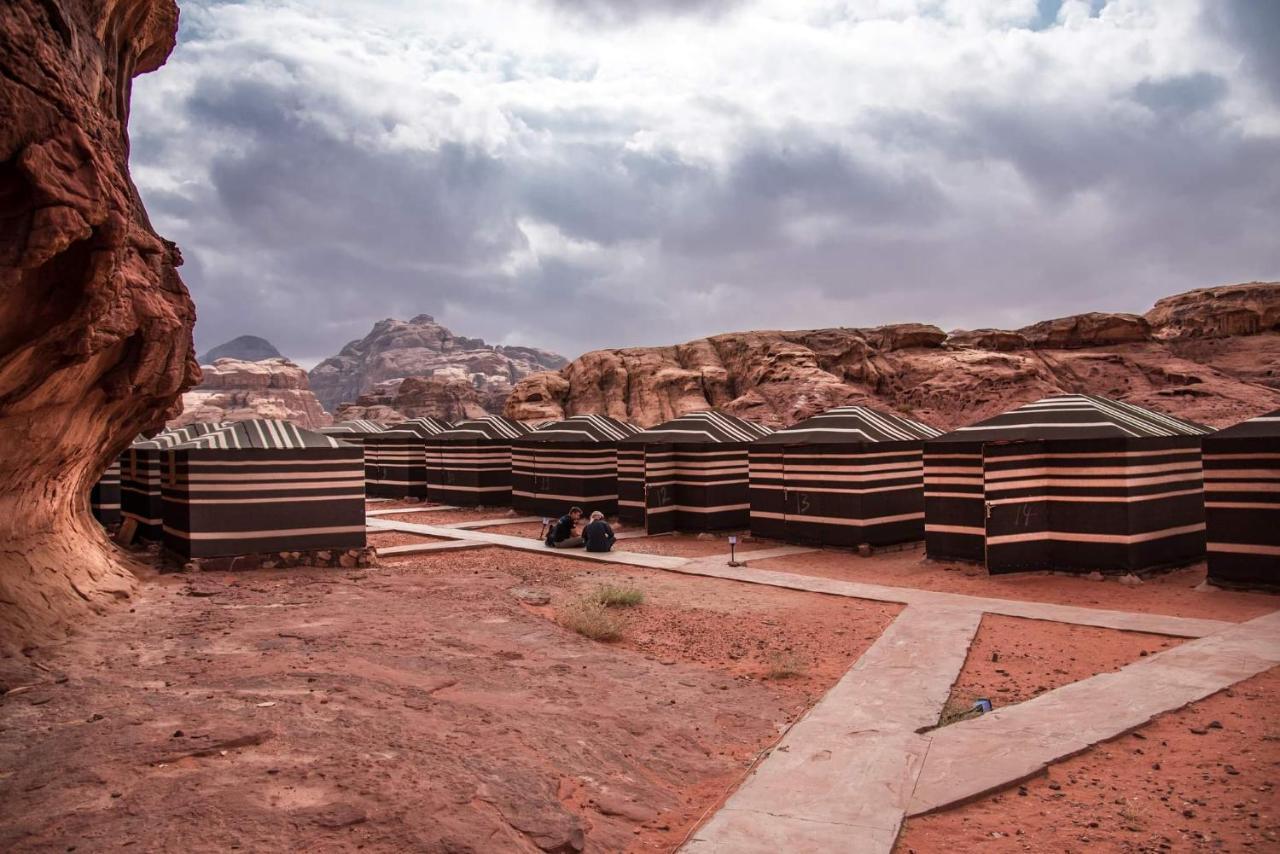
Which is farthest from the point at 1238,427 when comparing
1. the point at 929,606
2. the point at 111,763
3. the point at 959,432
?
the point at 111,763

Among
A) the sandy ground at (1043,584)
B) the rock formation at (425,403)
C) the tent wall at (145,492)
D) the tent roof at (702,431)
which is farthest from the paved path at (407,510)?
the rock formation at (425,403)

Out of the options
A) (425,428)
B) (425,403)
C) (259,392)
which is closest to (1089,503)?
(425,428)

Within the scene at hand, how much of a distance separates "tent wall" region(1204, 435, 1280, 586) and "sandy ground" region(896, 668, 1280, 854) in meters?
5.78

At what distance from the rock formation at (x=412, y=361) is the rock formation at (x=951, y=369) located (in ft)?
194

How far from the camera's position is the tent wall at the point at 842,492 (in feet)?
49.3

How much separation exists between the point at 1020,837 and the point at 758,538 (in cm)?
1272

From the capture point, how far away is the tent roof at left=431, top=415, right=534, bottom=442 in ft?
82.9

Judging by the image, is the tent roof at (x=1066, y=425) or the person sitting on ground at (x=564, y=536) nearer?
the tent roof at (x=1066, y=425)

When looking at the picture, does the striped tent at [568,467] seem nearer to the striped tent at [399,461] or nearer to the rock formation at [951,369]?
the striped tent at [399,461]

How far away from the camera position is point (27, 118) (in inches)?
142

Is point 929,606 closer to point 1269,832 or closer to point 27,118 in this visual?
point 1269,832

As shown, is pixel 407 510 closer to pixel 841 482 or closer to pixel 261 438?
pixel 261 438

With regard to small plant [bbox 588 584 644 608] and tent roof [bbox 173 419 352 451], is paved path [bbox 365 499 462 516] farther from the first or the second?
small plant [bbox 588 584 644 608]

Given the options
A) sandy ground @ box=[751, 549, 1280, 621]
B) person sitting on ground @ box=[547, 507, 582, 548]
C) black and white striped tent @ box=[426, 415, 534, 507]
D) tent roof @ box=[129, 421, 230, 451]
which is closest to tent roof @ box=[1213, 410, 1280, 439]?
sandy ground @ box=[751, 549, 1280, 621]
